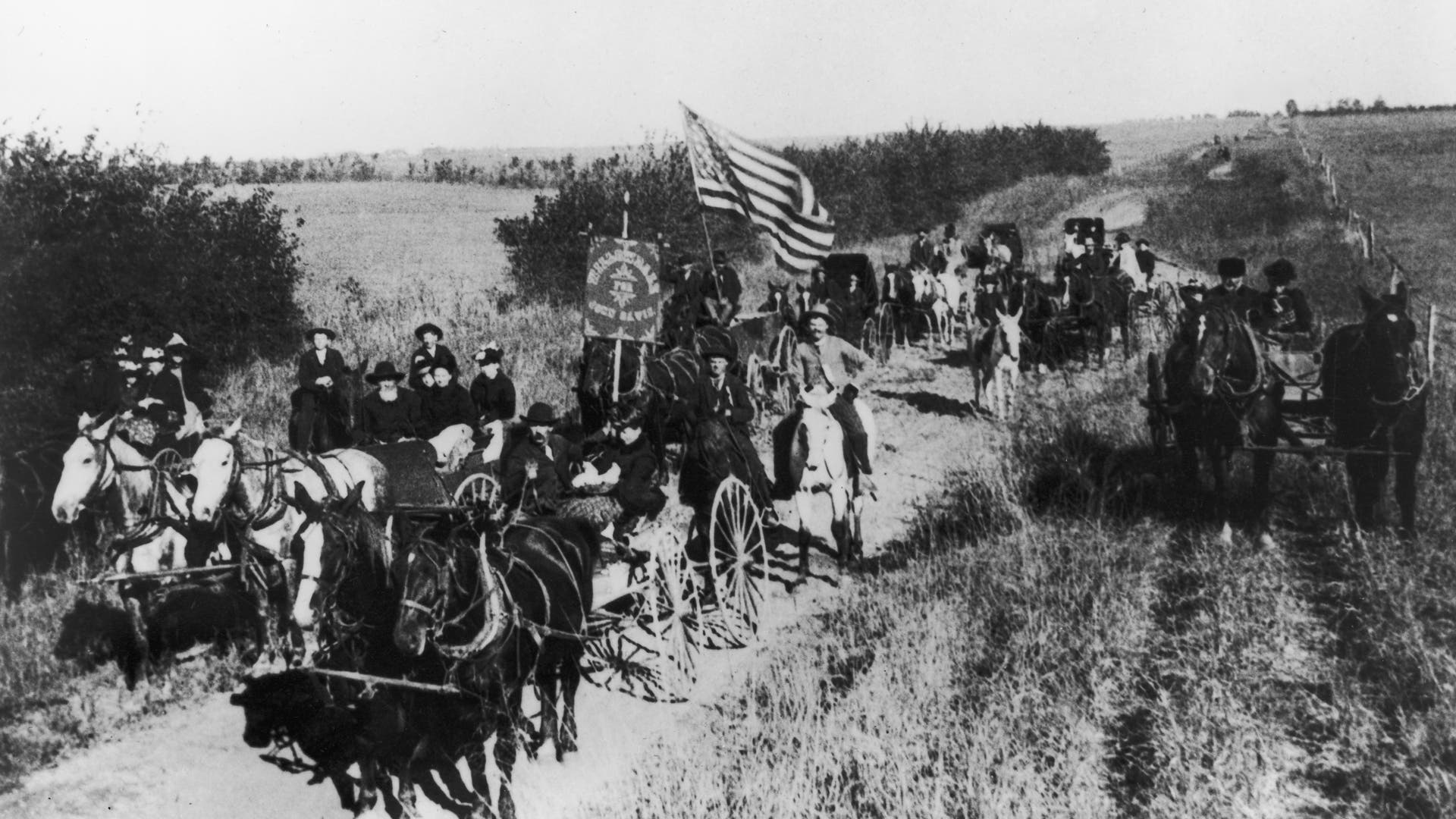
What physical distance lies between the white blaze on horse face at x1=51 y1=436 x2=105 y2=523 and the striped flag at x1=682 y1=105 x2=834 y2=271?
20.4 ft

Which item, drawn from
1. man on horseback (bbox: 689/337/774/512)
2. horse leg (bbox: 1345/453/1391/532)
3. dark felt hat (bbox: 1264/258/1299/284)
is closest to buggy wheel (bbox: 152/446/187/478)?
man on horseback (bbox: 689/337/774/512)

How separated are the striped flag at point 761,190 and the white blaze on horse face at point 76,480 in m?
6.22

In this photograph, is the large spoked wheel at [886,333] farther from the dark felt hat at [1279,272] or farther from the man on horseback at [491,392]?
the man on horseback at [491,392]

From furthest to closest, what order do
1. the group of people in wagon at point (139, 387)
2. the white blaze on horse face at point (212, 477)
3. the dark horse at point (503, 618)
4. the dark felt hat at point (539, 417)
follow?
the group of people in wagon at point (139, 387) < the dark felt hat at point (539, 417) < the white blaze on horse face at point (212, 477) < the dark horse at point (503, 618)

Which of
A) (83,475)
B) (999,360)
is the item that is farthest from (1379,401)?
(83,475)

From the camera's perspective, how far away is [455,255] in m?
29.4

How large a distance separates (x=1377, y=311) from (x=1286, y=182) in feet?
111

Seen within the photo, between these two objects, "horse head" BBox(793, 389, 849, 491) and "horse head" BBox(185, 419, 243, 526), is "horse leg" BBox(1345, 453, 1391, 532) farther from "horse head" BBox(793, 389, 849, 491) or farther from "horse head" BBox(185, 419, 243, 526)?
"horse head" BBox(185, 419, 243, 526)

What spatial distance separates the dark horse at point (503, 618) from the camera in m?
5.43

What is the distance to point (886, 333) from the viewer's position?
72.4 feet

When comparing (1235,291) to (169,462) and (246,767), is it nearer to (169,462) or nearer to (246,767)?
(246,767)

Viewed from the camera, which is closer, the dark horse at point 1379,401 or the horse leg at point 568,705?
the horse leg at point 568,705

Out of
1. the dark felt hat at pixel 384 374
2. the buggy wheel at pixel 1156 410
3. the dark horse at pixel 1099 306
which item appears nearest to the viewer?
the dark felt hat at pixel 384 374

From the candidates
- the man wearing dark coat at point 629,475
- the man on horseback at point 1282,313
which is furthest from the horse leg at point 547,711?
the man on horseback at point 1282,313
